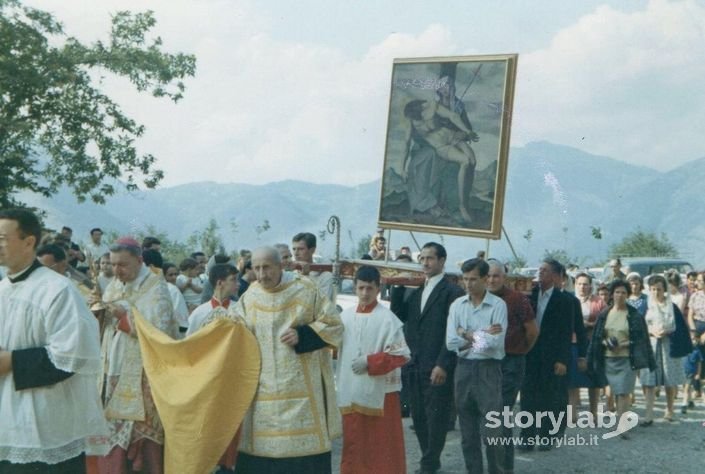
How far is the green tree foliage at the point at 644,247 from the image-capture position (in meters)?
61.5

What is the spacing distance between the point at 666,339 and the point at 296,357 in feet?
24.6

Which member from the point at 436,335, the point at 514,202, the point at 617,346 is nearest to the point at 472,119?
the point at 617,346

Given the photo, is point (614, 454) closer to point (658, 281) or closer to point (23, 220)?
point (658, 281)

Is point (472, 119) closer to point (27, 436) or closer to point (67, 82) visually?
point (27, 436)

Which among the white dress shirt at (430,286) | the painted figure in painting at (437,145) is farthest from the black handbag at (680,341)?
the white dress shirt at (430,286)

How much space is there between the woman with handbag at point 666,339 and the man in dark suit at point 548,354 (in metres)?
2.54

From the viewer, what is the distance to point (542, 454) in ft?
32.8

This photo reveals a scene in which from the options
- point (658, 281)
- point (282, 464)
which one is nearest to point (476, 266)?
point (282, 464)

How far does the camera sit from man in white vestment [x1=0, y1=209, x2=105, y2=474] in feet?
14.8

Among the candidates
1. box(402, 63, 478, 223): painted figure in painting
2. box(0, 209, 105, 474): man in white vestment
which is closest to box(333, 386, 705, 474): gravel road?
box(402, 63, 478, 223): painted figure in painting

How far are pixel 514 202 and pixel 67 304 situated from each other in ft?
572

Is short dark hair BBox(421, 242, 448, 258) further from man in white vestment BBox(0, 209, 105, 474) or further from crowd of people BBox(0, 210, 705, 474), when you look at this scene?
man in white vestment BBox(0, 209, 105, 474)

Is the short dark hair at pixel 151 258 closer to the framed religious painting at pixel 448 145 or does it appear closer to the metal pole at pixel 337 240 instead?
the metal pole at pixel 337 240

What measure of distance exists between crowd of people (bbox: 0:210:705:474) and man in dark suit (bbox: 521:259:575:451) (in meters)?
0.01
